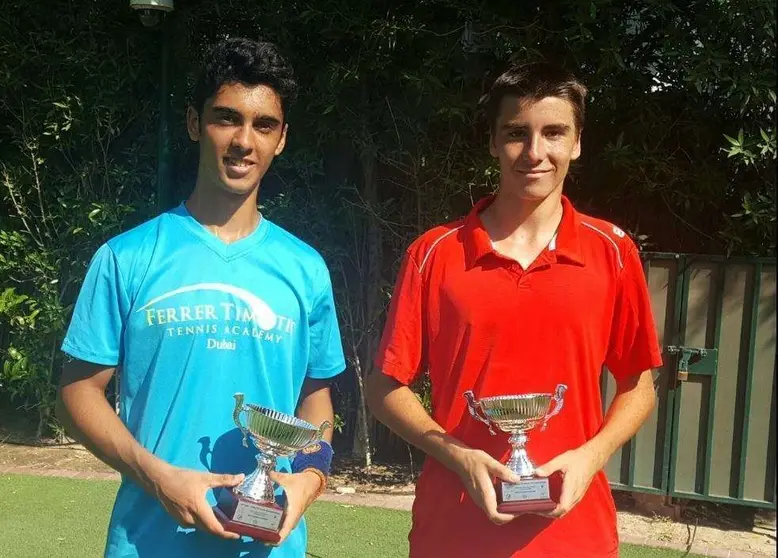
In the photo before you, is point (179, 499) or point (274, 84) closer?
point (179, 499)

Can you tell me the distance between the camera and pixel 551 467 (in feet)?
5.83

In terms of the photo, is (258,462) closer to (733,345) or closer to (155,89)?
(733,345)

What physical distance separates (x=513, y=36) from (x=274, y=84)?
2971 mm

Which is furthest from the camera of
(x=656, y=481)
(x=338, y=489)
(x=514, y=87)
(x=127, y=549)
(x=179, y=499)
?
(x=338, y=489)

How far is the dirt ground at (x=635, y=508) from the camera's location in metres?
4.74

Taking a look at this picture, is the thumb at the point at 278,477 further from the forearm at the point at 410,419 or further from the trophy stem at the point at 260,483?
the forearm at the point at 410,419

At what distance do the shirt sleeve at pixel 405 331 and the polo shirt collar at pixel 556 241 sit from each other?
0.15m

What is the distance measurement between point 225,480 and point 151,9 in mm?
4323

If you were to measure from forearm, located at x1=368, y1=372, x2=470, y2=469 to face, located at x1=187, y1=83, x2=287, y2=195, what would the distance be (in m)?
0.60

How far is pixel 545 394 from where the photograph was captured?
1811 mm

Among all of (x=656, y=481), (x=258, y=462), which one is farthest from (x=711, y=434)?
(x=258, y=462)

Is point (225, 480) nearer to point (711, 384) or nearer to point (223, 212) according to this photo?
point (223, 212)

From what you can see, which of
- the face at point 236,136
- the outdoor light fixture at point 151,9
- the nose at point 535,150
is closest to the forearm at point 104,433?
the face at point 236,136

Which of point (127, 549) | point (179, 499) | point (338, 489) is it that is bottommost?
point (338, 489)
